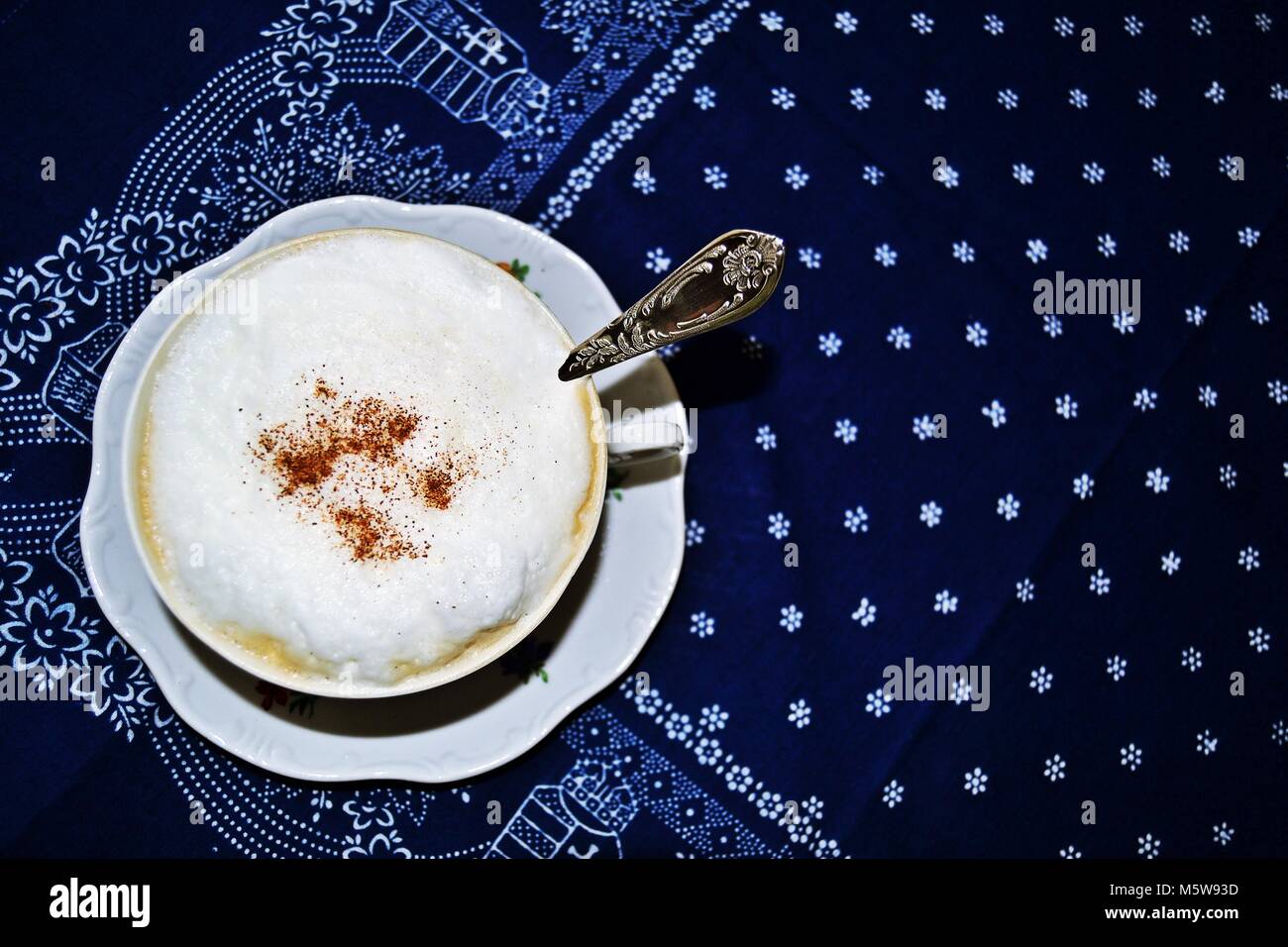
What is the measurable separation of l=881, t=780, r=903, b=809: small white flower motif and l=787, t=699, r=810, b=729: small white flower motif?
0.13 meters

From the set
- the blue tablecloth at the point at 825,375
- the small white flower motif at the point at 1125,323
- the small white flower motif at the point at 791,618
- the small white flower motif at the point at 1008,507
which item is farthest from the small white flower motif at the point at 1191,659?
the small white flower motif at the point at 791,618

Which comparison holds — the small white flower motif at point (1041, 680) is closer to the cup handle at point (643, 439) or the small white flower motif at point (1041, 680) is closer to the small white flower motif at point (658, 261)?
the cup handle at point (643, 439)

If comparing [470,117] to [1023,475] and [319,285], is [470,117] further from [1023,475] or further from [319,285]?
[1023,475]

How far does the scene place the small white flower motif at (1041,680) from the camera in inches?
51.4

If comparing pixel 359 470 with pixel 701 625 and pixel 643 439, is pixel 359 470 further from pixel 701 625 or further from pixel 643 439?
pixel 701 625

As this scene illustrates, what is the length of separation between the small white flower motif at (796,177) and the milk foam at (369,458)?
1.44 ft

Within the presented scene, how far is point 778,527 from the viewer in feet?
4.13

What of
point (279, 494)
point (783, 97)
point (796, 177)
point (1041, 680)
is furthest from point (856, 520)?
point (279, 494)

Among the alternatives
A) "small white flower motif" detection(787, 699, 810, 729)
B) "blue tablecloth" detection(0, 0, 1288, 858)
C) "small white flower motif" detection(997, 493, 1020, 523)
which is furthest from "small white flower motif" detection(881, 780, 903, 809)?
"small white flower motif" detection(997, 493, 1020, 523)

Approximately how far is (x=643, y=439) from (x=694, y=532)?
209 millimetres

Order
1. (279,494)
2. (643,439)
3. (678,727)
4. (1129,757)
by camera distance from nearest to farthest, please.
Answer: (279,494)
(643,439)
(678,727)
(1129,757)
